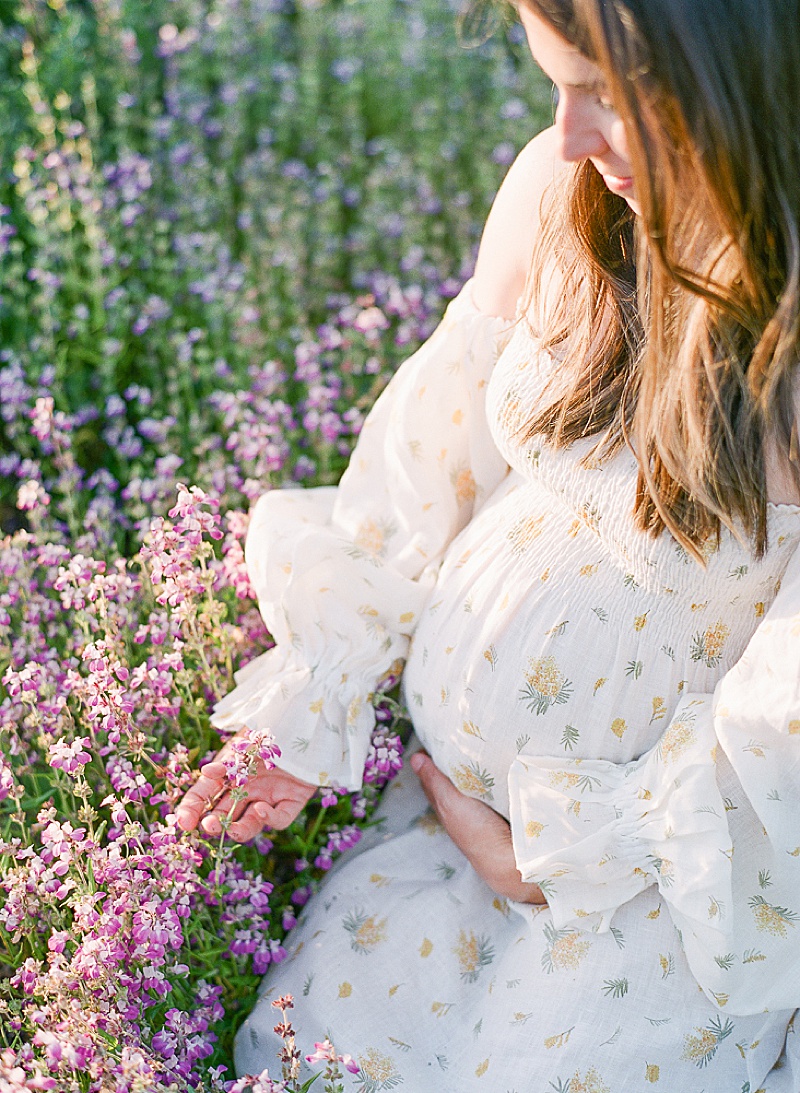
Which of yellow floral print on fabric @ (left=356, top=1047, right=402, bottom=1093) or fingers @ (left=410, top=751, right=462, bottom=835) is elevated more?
fingers @ (left=410, top=751, right=462, bottom=835)

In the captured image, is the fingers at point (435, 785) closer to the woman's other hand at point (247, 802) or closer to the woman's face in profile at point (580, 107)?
the woman's other hand at point (247, 802)

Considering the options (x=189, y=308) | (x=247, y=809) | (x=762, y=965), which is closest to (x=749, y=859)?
(x=762, y=965)

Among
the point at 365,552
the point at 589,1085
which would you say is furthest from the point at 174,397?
the point at 589,1085

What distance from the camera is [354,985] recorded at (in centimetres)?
160

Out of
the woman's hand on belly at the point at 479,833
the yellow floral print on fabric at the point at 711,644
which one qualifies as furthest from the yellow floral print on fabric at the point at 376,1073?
the yellow floral print on fabric at the point at 711,644

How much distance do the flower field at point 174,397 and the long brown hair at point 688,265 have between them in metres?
0.59

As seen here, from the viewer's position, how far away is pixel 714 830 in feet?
4.68

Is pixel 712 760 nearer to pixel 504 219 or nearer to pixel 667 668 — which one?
pixel 667 668

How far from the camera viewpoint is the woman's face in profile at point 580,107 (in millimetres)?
1171

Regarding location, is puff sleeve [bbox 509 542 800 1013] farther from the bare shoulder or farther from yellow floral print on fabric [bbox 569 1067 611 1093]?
the bare shoulder

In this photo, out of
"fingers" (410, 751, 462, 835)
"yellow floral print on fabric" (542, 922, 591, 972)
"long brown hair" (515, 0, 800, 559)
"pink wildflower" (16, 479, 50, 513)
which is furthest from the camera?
"pink wildflower" (16, 479, 50, 513)

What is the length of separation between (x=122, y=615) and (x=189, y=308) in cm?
113

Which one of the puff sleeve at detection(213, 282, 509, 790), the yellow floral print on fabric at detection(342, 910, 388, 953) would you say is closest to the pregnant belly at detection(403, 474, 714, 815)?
the puff sleeve at detection(213, 282, 509, 790)

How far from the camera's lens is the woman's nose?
1209 millimetres
